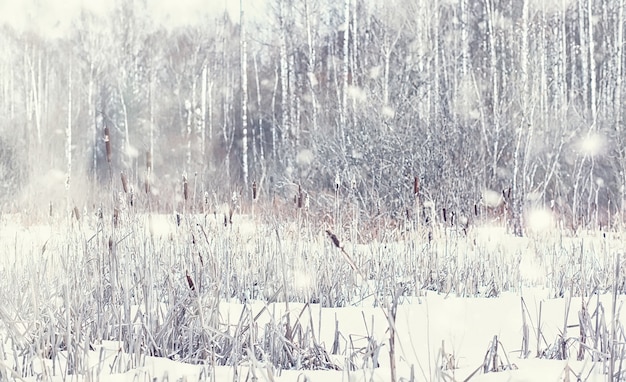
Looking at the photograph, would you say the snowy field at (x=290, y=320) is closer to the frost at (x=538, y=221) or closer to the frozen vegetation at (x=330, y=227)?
the frozen vegetation at (x=330, y=227)

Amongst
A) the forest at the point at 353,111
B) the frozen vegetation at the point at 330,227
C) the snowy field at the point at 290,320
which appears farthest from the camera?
the forest at the point at 353,111

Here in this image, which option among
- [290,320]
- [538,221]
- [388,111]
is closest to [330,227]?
[388,111]

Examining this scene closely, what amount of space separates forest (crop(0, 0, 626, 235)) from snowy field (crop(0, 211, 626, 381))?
46 cm

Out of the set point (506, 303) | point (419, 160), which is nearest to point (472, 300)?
point (506, 303)

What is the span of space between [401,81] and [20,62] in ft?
85.0

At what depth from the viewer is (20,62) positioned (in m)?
30.7

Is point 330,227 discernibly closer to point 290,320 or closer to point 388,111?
point 388,111

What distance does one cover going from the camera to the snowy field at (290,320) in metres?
2.00

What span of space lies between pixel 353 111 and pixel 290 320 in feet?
22.7

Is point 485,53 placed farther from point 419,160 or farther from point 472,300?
point 472,300

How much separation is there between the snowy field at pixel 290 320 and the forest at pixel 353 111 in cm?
46

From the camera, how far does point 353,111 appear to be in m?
9.75

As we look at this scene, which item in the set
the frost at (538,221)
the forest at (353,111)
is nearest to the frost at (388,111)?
the forest at (353,111)

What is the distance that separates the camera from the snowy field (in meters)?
2.00
